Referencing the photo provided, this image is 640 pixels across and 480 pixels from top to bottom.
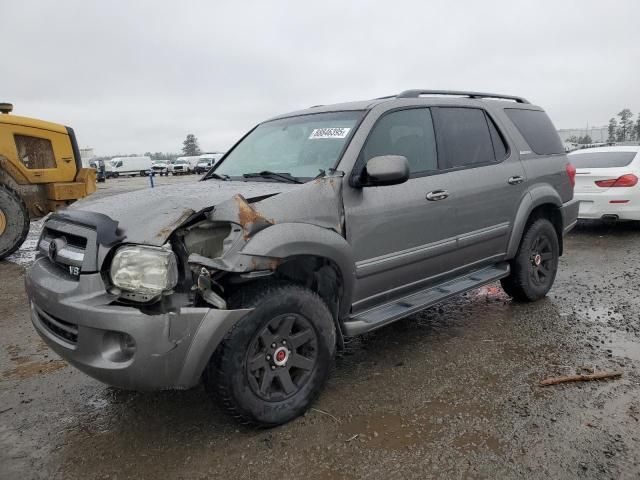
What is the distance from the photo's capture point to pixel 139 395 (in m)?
3.21

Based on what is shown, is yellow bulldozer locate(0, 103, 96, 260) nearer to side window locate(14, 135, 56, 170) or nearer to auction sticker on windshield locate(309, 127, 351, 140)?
side window locate(14, 135, 56, 170)

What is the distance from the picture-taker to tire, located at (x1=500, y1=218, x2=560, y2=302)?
4535 millimetres

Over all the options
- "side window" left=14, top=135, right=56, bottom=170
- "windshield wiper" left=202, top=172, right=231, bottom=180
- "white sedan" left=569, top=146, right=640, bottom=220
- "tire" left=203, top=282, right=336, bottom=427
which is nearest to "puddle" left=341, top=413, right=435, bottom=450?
"tire" left=203, top=282, right=336, bottom=427

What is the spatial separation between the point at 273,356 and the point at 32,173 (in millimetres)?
7230

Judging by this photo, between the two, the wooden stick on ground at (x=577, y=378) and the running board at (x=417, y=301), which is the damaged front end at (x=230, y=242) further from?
the wooden stick on ground at (x=577, y=378)

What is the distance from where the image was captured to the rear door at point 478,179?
3786 mm

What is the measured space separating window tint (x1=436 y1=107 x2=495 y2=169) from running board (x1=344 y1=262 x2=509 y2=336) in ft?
3.03

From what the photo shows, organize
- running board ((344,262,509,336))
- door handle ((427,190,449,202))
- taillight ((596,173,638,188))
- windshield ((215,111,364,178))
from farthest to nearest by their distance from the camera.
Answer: taillight ((596,173,638,188)) < door handle ((427,190,449,202)) < windshield ((215,111,364,178)) < running board ((344,262,509,336))

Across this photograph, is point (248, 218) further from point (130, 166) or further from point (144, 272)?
point (130, 166)

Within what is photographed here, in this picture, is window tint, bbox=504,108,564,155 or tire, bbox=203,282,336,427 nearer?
tire, bbox=203,282,336,427

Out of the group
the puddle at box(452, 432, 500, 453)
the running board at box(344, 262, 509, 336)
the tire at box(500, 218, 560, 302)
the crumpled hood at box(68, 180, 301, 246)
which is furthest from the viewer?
the tire at box(500, 218, 560, 302)

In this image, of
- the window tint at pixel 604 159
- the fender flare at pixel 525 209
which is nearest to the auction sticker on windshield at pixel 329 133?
the fender flare at pixel 525 209

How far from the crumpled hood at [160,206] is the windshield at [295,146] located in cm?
32

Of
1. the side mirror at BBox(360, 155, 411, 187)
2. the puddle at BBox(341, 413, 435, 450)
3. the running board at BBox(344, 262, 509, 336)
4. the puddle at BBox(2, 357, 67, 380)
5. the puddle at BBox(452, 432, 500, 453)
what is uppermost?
the side mirror at BBox(360, 155, 411, 187)
